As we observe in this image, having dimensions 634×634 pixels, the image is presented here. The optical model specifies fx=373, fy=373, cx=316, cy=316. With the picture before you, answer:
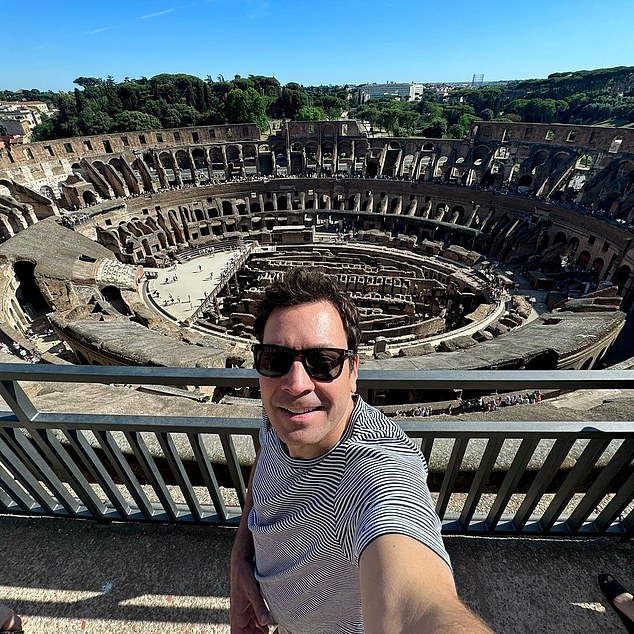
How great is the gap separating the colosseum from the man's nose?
1033 centimetres

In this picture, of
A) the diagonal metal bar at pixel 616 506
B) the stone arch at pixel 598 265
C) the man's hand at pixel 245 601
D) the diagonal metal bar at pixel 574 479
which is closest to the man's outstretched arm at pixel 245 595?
the man's hand at pixel 245 601

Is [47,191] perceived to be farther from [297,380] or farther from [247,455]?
[297,380]

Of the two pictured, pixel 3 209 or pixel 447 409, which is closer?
pixel 447 409

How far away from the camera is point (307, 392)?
2.01m

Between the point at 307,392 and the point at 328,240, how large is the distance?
36003 millimetres

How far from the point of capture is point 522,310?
23688mm

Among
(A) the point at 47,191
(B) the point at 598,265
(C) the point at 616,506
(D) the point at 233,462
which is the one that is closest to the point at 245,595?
(D) the point at 233,462

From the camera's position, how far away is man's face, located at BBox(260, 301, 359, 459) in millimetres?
1994

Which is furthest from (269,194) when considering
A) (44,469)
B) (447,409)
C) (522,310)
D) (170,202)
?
(44,469)

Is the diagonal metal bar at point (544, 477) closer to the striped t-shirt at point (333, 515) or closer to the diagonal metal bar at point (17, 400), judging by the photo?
the striped t-shirt at point (333, 515)

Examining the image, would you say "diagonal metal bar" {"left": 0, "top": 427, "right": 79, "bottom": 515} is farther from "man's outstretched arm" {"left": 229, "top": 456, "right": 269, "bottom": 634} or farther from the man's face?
the man's face

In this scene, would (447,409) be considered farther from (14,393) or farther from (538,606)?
(14,393)

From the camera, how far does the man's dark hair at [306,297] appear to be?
2117 millimetres

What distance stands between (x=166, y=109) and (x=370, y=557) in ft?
261
